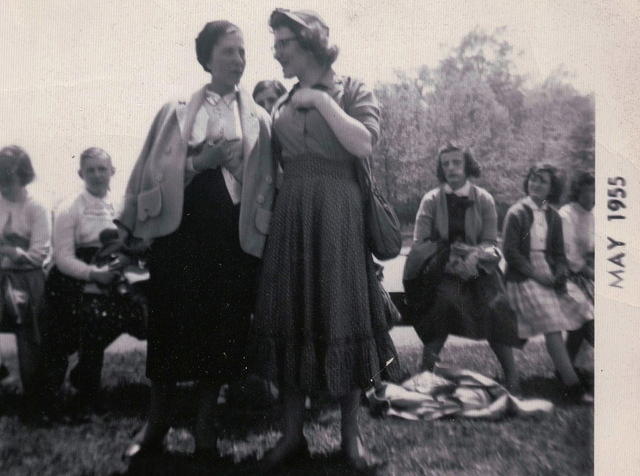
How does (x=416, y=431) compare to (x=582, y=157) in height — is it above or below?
below

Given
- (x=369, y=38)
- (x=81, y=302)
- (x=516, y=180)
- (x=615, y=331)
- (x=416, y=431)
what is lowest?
(x=416, y=431)

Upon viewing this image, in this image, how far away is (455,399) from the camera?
3.30 meters

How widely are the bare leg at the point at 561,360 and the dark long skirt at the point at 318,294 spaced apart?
89 cm

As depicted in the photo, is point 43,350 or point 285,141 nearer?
point 285,141

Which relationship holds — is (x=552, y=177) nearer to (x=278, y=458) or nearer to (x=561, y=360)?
(x=561, y=360)

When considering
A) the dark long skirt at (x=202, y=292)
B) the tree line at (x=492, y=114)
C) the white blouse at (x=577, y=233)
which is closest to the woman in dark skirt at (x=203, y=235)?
the dark long skirt at (x=202, y=292)

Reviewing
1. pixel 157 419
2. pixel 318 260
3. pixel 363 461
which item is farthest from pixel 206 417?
pixel 318 260

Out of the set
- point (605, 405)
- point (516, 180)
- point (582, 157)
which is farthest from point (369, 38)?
point (605, 405)

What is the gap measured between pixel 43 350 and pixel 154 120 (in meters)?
1.30

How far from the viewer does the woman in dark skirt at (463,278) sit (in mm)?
3312

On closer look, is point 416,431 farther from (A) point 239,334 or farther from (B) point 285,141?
(B) point 285,141

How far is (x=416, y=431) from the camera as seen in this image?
128 inches

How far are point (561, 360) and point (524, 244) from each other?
624 millimetres

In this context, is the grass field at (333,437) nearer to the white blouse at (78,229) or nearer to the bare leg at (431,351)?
the bare leg at (431,351)
